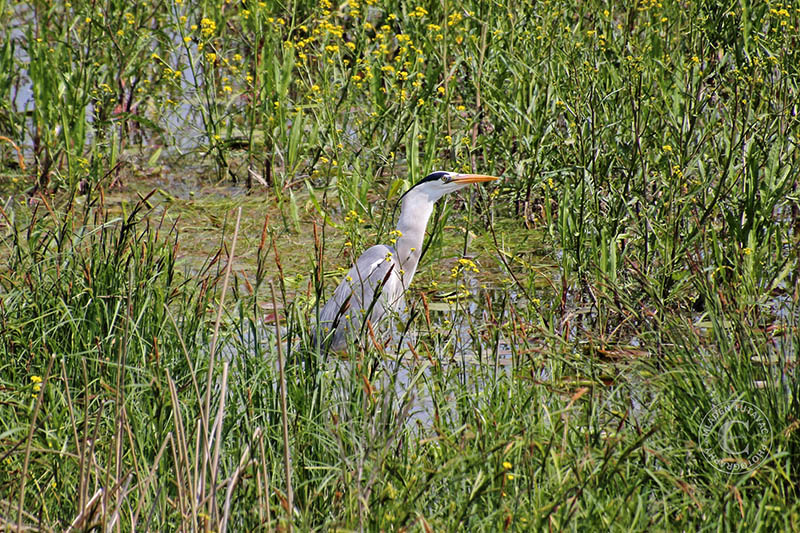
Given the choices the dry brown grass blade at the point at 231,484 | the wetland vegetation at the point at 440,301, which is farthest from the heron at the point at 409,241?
the dry brown grass blade at the point at 231,484

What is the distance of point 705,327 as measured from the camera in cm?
440

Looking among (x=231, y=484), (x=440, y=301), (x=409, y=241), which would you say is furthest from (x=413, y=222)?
(x=231, y=484)

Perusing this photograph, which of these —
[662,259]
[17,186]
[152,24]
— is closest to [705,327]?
[662,259]

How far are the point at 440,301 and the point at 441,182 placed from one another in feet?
1.87

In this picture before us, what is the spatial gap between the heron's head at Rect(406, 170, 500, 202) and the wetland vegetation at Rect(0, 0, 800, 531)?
159mm

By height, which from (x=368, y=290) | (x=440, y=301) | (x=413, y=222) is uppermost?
(x=413, y=222)

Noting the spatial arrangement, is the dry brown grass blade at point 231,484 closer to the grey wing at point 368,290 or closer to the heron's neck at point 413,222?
the grey wing at point 368,290

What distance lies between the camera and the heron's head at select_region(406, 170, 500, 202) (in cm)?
505

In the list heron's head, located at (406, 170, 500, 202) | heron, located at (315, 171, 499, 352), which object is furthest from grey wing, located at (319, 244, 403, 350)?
heron's head, located at (406, 170, 500, 202)

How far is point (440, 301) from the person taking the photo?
5.23 metres

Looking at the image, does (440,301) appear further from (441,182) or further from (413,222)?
(441,182)

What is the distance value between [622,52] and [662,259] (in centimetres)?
115

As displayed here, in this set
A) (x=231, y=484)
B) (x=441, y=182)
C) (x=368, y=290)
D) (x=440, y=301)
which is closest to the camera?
(x=231, y=484)

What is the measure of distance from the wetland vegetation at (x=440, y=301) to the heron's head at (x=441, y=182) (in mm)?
159
